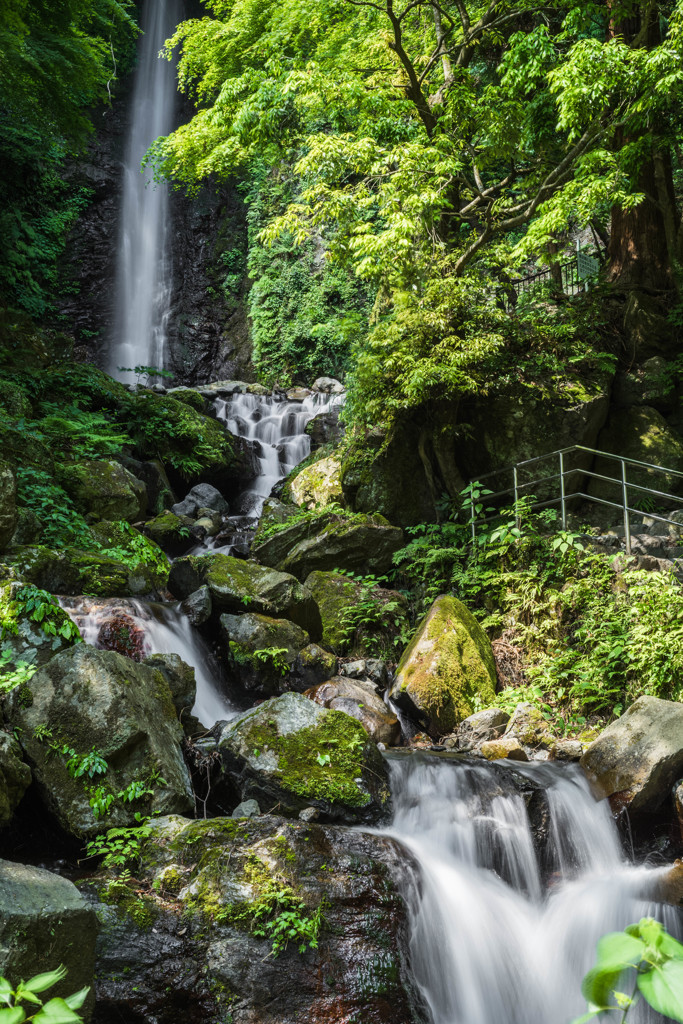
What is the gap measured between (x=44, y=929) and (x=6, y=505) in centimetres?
464

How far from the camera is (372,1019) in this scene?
3.30 meters

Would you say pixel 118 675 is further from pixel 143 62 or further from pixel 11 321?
pixel 143 62

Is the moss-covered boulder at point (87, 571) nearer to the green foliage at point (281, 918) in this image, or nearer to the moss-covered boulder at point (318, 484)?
the moss-covered boulder at point (318, 484)

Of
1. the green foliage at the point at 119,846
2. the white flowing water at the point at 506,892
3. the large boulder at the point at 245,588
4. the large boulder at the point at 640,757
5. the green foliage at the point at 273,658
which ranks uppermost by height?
the large boulder at the point at 245,588

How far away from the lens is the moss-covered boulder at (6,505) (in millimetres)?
6422

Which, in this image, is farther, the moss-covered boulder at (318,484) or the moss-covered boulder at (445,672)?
the moss-covered boulder at (318,484)

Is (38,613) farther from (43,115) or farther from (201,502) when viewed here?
(43,115)

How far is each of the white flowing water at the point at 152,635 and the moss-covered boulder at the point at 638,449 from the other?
651cm

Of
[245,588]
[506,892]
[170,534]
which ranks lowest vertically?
[506,892]

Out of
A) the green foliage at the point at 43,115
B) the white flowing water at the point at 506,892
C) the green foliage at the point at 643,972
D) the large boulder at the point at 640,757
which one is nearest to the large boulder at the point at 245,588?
the white flowing water at the point at 506,892

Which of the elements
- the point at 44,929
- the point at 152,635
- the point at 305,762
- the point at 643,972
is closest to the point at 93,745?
the point at 305,762

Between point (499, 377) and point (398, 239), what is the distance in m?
2.43

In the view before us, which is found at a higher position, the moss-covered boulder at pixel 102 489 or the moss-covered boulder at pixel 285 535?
the moss-covered boulder at pixel 102 489

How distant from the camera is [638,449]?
10586 millimetres
